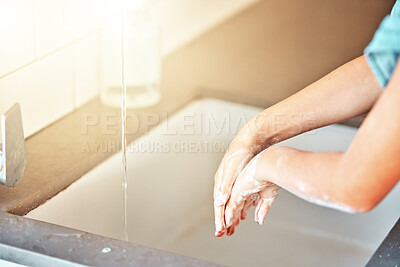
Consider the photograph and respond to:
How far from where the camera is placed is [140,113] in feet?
4.32

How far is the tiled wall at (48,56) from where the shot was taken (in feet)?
3.38

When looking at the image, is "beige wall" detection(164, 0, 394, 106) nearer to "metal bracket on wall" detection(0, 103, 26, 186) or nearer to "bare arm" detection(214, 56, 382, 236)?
"bare arm" detection(214, 56, 382, 236)

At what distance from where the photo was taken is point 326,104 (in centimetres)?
90

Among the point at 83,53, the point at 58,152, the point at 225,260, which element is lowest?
the point at 225,260

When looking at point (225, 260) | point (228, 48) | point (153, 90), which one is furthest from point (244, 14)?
point (225, 260)

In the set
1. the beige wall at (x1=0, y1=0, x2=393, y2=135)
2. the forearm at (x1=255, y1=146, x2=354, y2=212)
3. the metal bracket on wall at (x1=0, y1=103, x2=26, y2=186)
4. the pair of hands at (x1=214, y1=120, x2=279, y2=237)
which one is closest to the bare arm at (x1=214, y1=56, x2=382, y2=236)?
the pair of hands at (x1=214, y1=120, x2=279, y2=237)

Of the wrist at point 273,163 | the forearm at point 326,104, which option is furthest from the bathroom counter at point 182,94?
the forearm at point 326,104

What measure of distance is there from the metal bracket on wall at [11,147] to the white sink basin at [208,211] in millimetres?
254

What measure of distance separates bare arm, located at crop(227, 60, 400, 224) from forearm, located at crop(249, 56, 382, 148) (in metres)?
0.13

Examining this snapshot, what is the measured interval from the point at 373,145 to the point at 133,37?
77 cm

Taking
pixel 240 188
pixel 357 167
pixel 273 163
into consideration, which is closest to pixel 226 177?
pixel 240 188

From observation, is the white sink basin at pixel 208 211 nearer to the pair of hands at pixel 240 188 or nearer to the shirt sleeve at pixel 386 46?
the pair of hands at pixel 240 188

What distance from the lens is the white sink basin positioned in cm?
123

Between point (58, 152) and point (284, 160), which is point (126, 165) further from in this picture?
point (284, 160)
